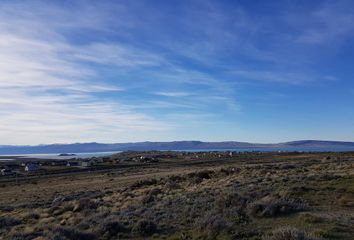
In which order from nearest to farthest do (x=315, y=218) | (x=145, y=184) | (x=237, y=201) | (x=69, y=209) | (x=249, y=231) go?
(x=249, y=231), (x=315, y=218), (x=237, y=201), (x=69, y=209), (x=145, y=184)

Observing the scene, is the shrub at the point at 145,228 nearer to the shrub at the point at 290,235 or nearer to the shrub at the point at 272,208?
the shrub at the point at 272,208

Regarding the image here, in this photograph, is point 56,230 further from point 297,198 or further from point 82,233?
point 297,198

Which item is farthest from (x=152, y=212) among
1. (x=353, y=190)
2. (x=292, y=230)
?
(x=353, y=190)

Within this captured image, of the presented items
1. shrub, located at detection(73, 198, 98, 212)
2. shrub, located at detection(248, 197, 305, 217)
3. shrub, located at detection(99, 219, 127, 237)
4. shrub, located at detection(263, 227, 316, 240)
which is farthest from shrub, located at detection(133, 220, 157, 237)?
shrub, located at detection(73, 198, 98, 212)

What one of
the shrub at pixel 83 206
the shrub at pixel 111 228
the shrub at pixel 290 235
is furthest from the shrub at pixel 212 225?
the shrub at pixel 83 206

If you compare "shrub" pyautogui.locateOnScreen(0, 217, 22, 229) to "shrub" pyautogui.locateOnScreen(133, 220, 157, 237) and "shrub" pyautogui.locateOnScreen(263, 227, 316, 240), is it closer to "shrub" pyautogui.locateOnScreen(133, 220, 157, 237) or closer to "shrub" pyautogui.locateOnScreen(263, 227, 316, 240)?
"shrub" pyautogui.locateOnScreen(133, 220, 157, 237)

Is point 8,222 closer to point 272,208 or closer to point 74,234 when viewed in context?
point 74,234

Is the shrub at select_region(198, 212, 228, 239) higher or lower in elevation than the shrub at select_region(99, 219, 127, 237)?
higher

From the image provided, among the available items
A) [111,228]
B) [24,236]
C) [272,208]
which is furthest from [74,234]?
[272,208]

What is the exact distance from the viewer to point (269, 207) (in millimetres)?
16875

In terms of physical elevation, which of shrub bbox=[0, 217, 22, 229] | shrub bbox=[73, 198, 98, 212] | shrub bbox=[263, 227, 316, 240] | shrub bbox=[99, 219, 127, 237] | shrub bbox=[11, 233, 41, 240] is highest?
shrub bbox=[263, 227, 316, 240]

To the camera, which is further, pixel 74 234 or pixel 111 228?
pixel 111 228

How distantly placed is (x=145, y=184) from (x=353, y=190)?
23630 mm

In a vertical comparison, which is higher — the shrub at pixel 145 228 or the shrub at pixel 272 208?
the shrub at pixel 272 208
